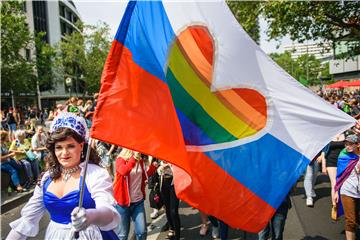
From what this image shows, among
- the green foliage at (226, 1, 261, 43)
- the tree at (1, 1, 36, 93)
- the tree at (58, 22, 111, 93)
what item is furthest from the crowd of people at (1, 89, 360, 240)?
the tree at (58, 22, 111, 93)

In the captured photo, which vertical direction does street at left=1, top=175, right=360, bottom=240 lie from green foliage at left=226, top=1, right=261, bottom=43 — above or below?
below

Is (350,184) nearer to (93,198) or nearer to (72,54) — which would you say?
(93,198)

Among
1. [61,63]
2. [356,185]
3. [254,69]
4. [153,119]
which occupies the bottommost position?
[356,185]

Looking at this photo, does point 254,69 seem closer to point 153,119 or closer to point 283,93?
point 283,93

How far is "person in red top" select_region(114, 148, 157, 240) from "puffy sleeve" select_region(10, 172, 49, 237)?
1.86 m

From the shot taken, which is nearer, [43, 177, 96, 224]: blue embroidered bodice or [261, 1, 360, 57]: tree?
[43, 177, 96, 224]: blue embroidered bodice

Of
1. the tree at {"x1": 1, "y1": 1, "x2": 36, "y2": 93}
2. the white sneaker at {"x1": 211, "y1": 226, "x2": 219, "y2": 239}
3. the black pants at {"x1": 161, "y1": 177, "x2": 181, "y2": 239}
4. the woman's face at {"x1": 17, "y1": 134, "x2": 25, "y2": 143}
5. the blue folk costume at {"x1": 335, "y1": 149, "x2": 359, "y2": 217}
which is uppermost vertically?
the tree at {"x1": 1, "y1": 1, "x2": 36, "y2": 93}

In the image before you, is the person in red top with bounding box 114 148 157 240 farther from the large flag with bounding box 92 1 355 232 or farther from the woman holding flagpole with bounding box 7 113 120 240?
the woman holding flagpole with bounding box 7 113 120 240

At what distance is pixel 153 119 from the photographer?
288 centimetres

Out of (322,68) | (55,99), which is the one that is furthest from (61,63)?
(322,68)

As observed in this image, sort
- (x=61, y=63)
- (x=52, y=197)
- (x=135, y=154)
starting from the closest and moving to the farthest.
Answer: (x=52, y=197)
(x=135, y=154)
(x=61, y=63)

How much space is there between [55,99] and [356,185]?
60.9m

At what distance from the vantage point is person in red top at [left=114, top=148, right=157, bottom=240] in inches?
182

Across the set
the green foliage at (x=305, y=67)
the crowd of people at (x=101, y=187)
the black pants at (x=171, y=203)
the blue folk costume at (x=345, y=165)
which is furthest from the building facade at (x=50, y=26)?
the blue folk costume at (x=345, y=165)
